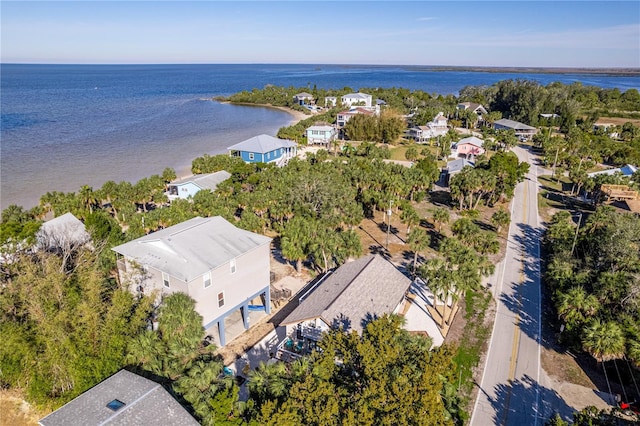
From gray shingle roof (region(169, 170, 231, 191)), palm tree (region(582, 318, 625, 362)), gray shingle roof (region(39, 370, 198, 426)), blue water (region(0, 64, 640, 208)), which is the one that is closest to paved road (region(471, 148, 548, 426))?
palm tree (region(582, 318, 625, 362))

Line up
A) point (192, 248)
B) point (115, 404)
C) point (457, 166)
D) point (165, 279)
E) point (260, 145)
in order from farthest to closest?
point (260, 145)
point (457, 166)
point (192, 248)
point (165, 279)
point (115, 404)

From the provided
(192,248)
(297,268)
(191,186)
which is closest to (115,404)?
(192,248)

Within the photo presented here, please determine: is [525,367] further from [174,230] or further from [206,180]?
[206,180]

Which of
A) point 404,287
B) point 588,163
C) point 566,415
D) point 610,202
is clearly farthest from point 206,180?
point 588,163

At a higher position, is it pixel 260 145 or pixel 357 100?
pixel 357 100

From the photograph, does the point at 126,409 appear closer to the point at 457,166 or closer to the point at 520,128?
the point at 457,166

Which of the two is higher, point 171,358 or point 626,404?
point 171,358

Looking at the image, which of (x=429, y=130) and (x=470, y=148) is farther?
(x=429, y=130)
